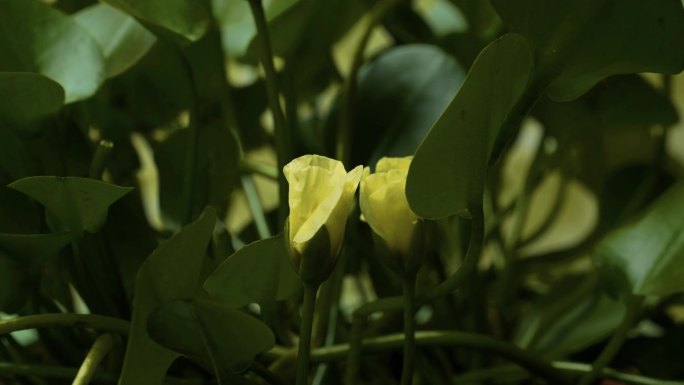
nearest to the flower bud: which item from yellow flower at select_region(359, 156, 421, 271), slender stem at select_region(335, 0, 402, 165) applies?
yellow flower at select_region(359, 156, 421, 271)

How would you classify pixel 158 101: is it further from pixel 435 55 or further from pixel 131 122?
pixel 435 55

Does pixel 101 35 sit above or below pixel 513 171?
above

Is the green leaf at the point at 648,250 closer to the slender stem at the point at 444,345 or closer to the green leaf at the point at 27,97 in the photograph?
the slender stem at the point at 444,345

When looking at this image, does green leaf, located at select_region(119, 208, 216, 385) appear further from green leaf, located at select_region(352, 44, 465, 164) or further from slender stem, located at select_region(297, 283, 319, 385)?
green leaf, located at select_region(352, 44, 465, 164)

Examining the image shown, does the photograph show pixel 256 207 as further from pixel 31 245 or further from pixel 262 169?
pixel 31 245

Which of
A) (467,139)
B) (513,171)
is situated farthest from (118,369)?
(513,171)
